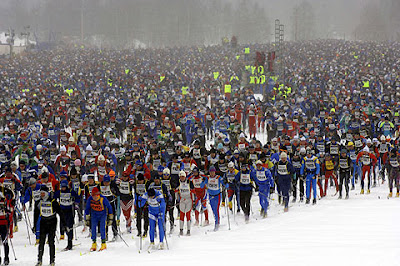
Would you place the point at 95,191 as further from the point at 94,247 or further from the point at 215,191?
the point at 215,191

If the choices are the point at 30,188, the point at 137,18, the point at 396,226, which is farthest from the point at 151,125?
the point at 137,18

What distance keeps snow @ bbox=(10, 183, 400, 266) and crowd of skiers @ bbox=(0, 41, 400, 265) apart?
445mm

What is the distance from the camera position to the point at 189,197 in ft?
41.4

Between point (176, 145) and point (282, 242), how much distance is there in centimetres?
746

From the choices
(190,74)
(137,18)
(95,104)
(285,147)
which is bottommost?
(285,147)

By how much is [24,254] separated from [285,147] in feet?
27.2

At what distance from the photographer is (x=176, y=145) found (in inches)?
702

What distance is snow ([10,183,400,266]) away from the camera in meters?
9.81

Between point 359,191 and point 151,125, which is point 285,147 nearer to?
point 359,191

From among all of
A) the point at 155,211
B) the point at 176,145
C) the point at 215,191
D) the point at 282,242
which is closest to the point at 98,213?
the point at 155,211

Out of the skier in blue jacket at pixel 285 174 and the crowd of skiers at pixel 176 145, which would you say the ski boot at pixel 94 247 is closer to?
the crowd of skiers at pixel 176 145

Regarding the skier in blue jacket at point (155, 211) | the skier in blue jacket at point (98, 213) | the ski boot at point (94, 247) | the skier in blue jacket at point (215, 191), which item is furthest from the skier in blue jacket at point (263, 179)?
the ski boot at point (94, 247)

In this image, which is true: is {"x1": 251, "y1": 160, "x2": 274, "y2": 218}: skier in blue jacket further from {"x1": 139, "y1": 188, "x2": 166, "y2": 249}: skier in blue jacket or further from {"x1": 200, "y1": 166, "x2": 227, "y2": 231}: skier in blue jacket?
{"x1": 139, "y1": 188, "x2": 166, "y2": 249}: skier in blue jacket

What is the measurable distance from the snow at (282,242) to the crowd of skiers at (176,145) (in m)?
0.44
